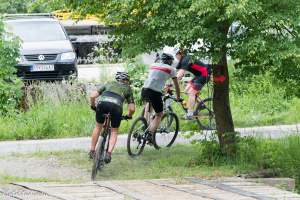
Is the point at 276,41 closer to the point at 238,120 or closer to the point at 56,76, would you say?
the point at 238,120

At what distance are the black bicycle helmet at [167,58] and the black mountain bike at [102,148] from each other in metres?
1.79

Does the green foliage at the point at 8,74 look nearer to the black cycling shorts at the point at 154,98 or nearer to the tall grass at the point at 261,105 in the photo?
the black cycling shorts at the point at 154,98

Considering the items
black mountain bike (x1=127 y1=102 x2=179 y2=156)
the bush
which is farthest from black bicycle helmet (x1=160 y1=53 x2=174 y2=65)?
the bush

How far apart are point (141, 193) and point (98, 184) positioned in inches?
33.3

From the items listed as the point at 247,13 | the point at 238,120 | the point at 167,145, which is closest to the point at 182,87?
the point at 238,120

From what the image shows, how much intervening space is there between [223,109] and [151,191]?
9.75 ft

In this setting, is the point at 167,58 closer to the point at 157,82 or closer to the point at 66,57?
the point at 157,82

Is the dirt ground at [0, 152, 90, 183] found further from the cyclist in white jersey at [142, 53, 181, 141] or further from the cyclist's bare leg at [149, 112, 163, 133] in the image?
the cyclist in white jersey at [142, 53, 181, 141]

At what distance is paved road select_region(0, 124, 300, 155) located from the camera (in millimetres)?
14001

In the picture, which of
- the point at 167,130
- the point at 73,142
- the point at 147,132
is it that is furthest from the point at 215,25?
the point at 73,142

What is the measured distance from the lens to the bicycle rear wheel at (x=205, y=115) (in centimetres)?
1611

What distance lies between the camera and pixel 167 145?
14227 mm

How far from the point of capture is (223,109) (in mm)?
12484

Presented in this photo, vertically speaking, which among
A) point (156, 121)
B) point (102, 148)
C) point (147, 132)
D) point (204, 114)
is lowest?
point (102, 148)
